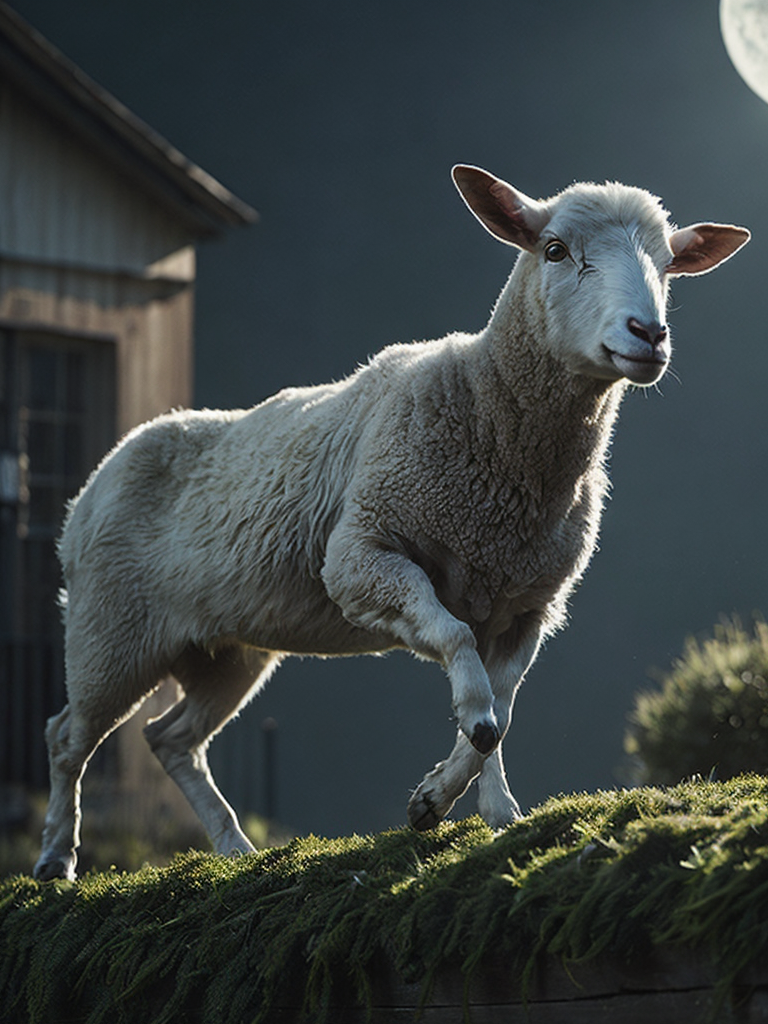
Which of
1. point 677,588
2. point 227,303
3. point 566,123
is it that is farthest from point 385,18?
point 677,588

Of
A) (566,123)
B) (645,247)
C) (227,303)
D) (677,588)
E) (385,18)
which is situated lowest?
(677,588)

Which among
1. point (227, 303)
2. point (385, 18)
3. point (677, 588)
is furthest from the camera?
point (677, 588)

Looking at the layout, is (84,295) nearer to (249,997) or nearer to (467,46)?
(249,997)

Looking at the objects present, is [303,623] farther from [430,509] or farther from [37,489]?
[37,489]

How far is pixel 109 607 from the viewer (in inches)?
207

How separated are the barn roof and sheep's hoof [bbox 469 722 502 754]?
24.4 feet

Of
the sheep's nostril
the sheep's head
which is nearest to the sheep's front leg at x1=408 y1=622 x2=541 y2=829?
the sheep's head

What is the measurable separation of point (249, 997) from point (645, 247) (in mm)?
2427

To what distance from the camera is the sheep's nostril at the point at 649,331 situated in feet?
12.4

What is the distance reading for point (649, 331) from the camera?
3.79 m

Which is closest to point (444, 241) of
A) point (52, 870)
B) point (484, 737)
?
point (52, 870)

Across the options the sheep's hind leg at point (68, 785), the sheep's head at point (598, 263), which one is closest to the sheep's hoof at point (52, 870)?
the sheep's hind leg at point (68, 785)

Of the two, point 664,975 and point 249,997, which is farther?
point 249,997

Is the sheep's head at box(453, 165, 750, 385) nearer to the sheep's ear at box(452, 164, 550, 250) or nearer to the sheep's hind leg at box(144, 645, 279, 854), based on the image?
the sheep's ear at box(452, 164, 550, 250)
